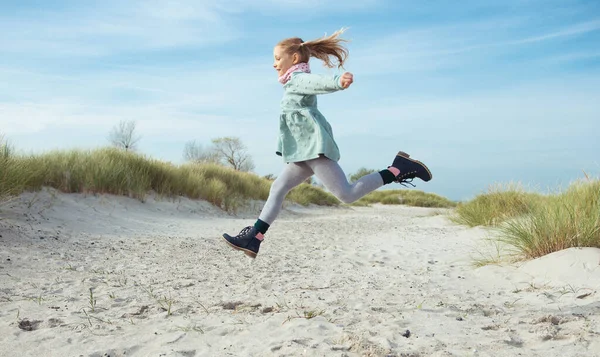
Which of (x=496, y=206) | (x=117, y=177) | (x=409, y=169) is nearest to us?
(x=409, y=169)

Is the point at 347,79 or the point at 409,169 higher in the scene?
the point at 347,79

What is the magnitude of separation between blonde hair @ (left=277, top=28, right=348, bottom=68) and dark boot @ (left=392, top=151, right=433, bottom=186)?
0.93m

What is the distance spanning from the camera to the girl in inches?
140

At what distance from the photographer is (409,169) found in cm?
391

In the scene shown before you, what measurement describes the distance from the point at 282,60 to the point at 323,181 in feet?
3.13

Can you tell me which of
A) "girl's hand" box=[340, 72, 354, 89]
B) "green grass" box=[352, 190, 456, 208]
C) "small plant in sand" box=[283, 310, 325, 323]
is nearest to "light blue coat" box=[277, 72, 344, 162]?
"girl's hand" box=[340, 72, 354, 89]

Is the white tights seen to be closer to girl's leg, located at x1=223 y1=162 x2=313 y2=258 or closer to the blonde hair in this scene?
girl's leg, located at x1=223 y1=162 x2=313 y2=258

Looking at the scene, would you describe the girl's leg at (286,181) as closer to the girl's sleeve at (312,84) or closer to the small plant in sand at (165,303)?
the girl's sleeve at (312,84)

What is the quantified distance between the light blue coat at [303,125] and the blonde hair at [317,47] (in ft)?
0.73

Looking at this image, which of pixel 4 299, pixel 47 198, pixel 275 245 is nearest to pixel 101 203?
pixel 47 198

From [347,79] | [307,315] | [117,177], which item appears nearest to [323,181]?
[347,79]

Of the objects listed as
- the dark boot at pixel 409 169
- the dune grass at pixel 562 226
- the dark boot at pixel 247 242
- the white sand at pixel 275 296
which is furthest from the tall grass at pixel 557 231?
the dark boot at pixel 247 242

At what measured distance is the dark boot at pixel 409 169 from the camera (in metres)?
3.90

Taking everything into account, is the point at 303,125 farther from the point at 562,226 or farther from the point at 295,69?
the point at 562,226
